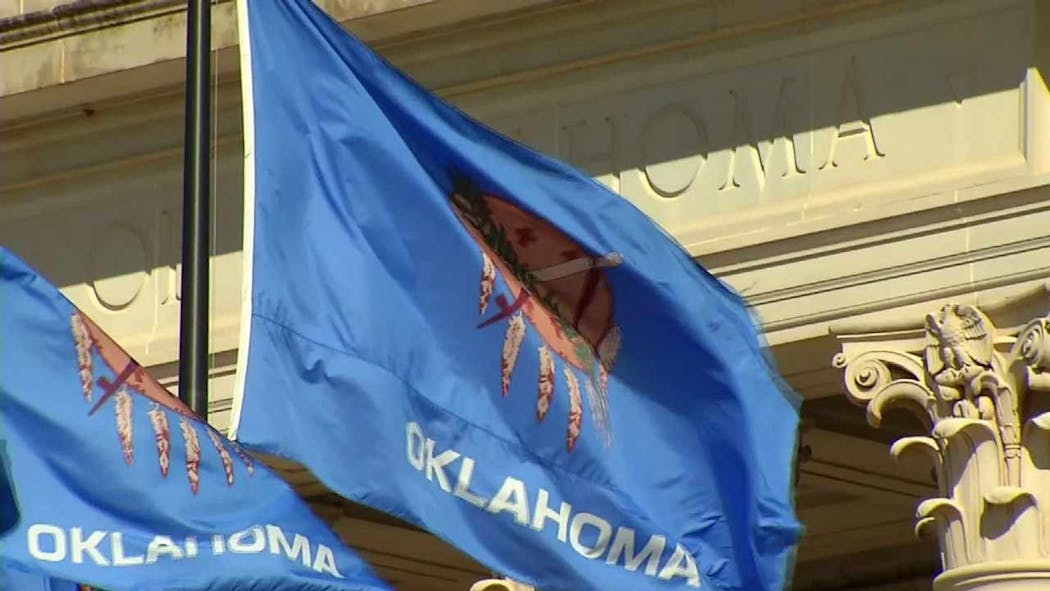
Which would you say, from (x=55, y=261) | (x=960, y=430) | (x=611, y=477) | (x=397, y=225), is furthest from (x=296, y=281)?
(x=55, y=261)

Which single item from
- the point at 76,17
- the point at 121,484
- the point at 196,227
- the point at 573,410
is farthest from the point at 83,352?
the point at 76,17

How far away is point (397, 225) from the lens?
18141 millimetres

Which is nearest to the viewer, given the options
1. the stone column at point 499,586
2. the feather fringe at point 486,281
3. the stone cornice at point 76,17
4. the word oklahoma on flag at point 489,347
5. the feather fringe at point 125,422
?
the word oklahoma on flag at point 489,347

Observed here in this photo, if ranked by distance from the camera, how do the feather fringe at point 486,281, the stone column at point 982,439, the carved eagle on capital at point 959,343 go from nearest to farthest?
the feather fringe at point 486,281 < the stone column at point 982,439 < the carved eagle on capital at point 959,343

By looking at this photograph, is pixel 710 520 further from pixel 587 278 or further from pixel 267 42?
pixel 267 42

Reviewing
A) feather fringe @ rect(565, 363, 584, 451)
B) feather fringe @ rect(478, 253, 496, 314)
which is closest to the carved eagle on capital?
feather fringe @ rect(565, 363, 584, 451)

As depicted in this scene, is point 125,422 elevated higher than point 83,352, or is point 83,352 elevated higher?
point 83,352

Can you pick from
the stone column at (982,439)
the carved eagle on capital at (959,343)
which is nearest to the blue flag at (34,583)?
the stone column at (982,439)

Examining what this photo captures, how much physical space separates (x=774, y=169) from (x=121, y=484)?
21.1ft

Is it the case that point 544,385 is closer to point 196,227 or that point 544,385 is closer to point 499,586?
point 196,227

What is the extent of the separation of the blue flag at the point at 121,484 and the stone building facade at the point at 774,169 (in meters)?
5.03

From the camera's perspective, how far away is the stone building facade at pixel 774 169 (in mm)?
21766

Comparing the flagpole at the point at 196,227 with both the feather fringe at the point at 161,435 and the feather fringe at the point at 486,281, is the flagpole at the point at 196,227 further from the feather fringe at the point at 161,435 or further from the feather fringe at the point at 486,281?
the feather fringe at the point at 486,281

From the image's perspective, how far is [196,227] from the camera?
19078mm
